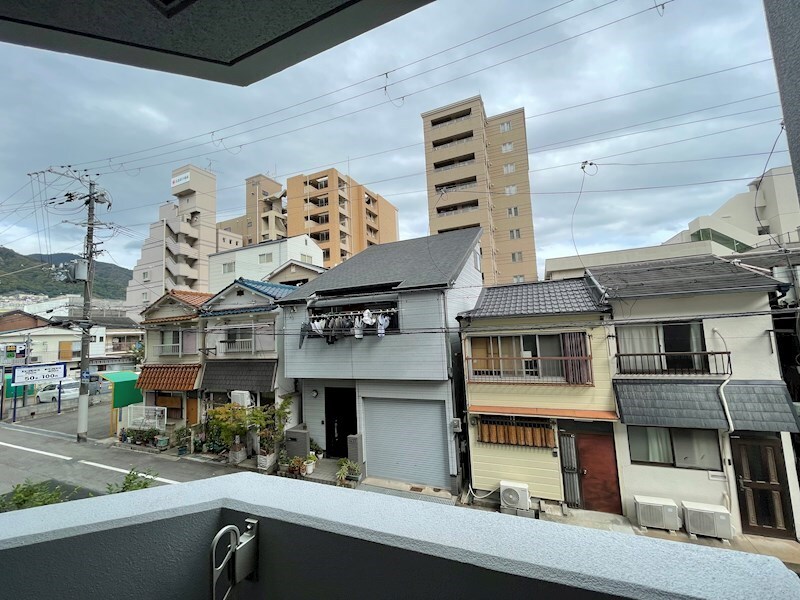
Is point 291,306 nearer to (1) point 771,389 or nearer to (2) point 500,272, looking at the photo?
(1) point 771,389

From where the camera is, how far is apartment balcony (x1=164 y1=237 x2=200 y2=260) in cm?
3006

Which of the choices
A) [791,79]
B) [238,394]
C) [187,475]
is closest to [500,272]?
[238,394]

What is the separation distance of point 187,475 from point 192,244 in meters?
27.4

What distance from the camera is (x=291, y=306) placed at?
38.9 feet

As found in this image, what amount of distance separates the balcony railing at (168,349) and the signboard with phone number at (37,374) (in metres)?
6.41

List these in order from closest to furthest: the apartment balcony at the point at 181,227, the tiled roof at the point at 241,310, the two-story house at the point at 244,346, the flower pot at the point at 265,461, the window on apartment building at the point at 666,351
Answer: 1. the window on apartment building at the point at 666,351
2. the flower pot at the point at 265,461
3. the two-story house at the point at 244,346
4. the tiled roof at the point at 241,310
5. the apartment balcony at the point at 181,227

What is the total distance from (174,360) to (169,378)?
0.81 meters

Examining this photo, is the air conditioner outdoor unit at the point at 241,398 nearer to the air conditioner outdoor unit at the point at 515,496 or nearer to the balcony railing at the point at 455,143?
the air conditioner outdoor unit at the point at 515,496

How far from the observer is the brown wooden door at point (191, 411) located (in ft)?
43.7

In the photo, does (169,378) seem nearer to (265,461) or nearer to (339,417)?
(265,461)

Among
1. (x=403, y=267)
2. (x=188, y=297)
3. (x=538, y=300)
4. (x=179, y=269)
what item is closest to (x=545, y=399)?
(x=538, y=300)

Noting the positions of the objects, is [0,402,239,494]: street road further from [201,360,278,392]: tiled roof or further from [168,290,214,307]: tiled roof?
[168,290,214,307]: tiled roof

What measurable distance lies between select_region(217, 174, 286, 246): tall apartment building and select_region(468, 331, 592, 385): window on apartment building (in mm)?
29447

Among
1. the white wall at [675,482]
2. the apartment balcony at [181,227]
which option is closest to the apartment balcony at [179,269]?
the apartment balcony at [181,227]
